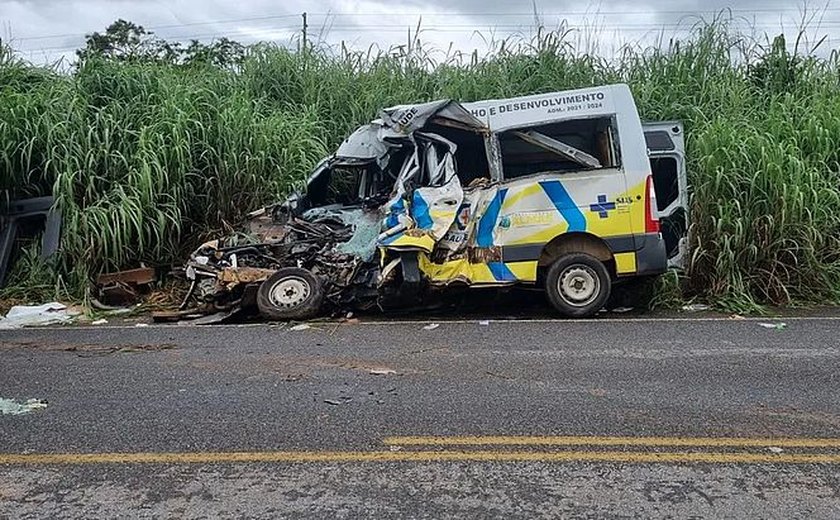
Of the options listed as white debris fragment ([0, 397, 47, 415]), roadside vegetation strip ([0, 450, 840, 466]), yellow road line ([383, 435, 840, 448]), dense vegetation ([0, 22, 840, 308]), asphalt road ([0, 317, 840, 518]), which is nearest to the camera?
asphalt road ([0, 317, 840, 518])

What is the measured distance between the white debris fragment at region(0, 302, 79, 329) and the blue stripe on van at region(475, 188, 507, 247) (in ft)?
14.7

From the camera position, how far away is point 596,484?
3.34m

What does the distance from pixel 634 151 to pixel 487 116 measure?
4.84 ft

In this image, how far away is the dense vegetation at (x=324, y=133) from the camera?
8.44 metres

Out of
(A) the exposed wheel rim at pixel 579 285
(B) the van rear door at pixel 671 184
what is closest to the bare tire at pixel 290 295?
(A) the exposed wheel rim at pixel 579 285

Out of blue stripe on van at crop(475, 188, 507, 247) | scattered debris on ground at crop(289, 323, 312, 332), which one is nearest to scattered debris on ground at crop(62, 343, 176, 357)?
scattered debris on ground at crop(289, 323, 312, 332)

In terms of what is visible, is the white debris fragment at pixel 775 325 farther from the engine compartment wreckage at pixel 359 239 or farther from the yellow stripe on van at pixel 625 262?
the engine compartment wreckage at pixel 359 239

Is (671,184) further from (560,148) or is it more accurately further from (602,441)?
(602,441)

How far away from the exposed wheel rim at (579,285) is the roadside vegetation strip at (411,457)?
385 centimetres

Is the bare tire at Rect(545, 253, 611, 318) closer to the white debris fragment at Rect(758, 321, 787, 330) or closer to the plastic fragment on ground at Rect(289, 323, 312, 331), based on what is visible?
the white debris fragment at Rect(758, 321, 787, 330)

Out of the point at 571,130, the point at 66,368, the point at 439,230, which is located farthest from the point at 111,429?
the point at 571,130

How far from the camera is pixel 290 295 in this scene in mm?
7562

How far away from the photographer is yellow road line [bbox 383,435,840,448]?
3789mm

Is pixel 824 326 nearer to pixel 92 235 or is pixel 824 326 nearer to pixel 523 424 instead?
pixel 523 424
